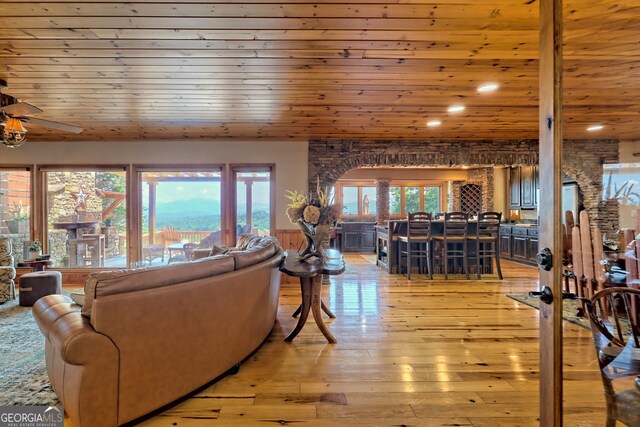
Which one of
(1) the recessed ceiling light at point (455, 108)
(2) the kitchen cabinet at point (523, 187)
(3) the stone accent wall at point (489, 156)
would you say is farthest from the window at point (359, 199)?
(1) the recessed ceiling light at point (455, 108)

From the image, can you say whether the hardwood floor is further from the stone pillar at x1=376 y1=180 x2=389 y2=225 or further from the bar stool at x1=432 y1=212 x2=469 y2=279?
the stone pillar at x1=376 y1=180 x2=389 y2=225

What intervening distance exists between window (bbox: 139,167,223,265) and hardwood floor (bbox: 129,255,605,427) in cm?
269

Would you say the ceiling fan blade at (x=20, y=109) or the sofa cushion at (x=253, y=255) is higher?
the ceiling fan blade at (x=20, y=109)

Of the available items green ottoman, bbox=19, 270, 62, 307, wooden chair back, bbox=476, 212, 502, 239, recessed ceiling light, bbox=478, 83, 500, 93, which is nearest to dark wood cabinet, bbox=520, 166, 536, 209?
wooden chair back, bbox=476, 212, 502, 239

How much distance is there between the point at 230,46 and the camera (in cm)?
250

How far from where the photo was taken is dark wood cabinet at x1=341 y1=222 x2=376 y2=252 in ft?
31.7

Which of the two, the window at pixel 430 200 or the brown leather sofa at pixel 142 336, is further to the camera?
the window at pixel 430 200

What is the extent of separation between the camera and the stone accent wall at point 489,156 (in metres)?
5.79

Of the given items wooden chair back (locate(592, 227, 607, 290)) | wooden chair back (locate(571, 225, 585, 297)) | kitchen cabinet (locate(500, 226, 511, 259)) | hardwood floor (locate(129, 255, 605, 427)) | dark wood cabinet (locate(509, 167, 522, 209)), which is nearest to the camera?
hardwood floor (locate(129, 255, 605, 427))

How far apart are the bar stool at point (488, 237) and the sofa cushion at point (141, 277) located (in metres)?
5.13

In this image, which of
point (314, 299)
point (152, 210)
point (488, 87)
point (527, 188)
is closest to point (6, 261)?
point (152, 210)

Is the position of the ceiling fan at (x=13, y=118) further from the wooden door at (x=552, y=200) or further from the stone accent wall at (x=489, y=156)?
the stone accent wall at (x=489, y=156)

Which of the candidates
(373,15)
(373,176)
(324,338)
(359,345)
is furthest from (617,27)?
(373,176)

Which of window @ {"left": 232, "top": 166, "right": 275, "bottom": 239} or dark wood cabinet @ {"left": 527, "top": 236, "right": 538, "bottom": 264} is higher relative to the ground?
window @ {"left": 232, "top": 166, "right": 275, "bottom": 239}
